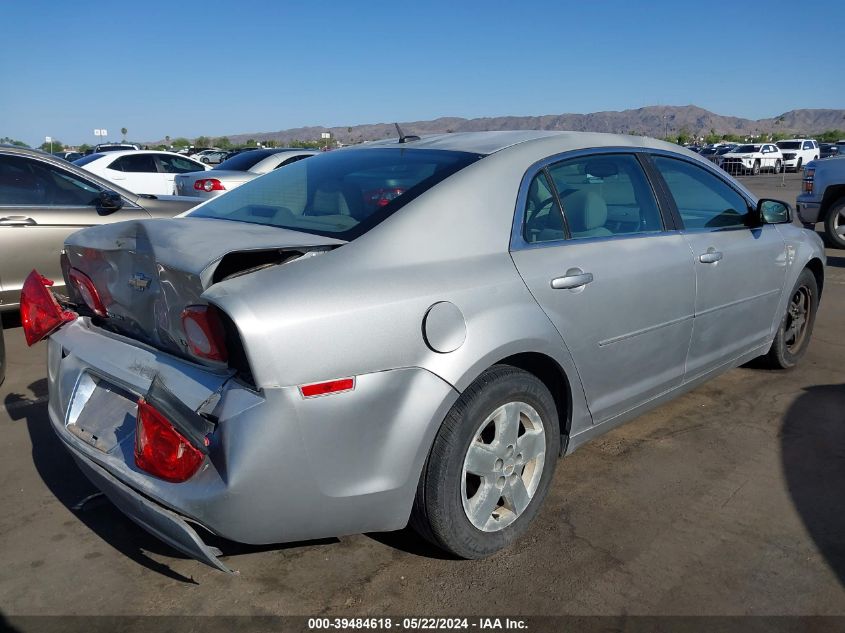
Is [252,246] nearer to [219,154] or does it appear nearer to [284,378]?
[284,378]

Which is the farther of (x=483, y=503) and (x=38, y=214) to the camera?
(x=38, y=214)

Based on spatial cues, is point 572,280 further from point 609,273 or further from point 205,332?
point 205,332

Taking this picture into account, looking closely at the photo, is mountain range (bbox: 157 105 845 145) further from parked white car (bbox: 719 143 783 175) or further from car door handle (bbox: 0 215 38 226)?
car door handle (bbox: 0 215 38 226)

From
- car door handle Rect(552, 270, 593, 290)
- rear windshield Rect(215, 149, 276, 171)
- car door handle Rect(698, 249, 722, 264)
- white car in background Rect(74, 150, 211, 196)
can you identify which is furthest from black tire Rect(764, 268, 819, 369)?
white car in background Rect(74, 150, 211, 196)

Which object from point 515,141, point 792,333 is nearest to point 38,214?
point 515,141

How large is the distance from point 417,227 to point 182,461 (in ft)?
3.61

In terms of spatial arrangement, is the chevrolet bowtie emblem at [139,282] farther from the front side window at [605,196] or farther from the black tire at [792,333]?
the black tire at [792,333]

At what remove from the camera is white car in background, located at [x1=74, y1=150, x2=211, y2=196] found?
48.5 feet

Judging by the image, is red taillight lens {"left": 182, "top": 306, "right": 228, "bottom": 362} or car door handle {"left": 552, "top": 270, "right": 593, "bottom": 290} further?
car door handle {"left": 552, "top": 270, "right": 593, "bottom": 290}

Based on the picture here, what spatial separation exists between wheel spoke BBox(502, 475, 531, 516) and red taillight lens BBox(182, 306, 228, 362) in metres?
1.21

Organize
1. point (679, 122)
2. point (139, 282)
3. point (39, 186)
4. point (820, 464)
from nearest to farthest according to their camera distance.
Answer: point (139, 282) → point (820, 464) → point (39, 186) → point (679, 122)

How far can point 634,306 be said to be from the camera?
130 inches

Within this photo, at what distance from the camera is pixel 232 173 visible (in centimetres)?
1161

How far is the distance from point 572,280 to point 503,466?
2.59ft
